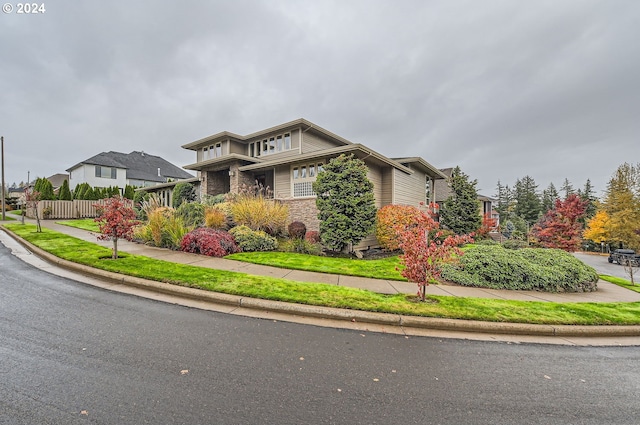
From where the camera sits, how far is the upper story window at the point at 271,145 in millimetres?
16469

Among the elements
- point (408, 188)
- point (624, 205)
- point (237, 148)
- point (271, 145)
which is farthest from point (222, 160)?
point (624, 205)

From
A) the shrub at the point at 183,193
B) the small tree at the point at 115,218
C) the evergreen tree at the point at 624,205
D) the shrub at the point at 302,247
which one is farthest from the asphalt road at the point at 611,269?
the shrub at the point at 183,193

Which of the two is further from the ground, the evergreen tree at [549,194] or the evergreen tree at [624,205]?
the evergreen tree at [549,194]

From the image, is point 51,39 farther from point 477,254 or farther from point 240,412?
point 477,254

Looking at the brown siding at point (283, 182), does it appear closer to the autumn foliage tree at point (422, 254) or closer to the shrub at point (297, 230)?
the shrub at point (297, 230)

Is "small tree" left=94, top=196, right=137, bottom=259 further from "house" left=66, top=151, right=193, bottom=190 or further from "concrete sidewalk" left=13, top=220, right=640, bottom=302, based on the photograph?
"house" left=66, top=151, right=193, bottom=190

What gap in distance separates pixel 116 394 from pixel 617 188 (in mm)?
36745

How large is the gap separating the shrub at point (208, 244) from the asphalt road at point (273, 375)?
175 inches

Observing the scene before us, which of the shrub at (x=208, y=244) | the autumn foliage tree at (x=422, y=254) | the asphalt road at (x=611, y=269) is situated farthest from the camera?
the asphalt road at (x=611, y=269)

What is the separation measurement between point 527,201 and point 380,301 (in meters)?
60.5

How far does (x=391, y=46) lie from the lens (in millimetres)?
14898

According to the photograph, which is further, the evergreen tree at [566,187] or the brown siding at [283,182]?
the evergreen tree at [566,187]

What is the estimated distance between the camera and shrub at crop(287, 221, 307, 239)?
1181 centimetres

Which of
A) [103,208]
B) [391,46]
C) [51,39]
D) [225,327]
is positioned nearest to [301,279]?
[225,327]
